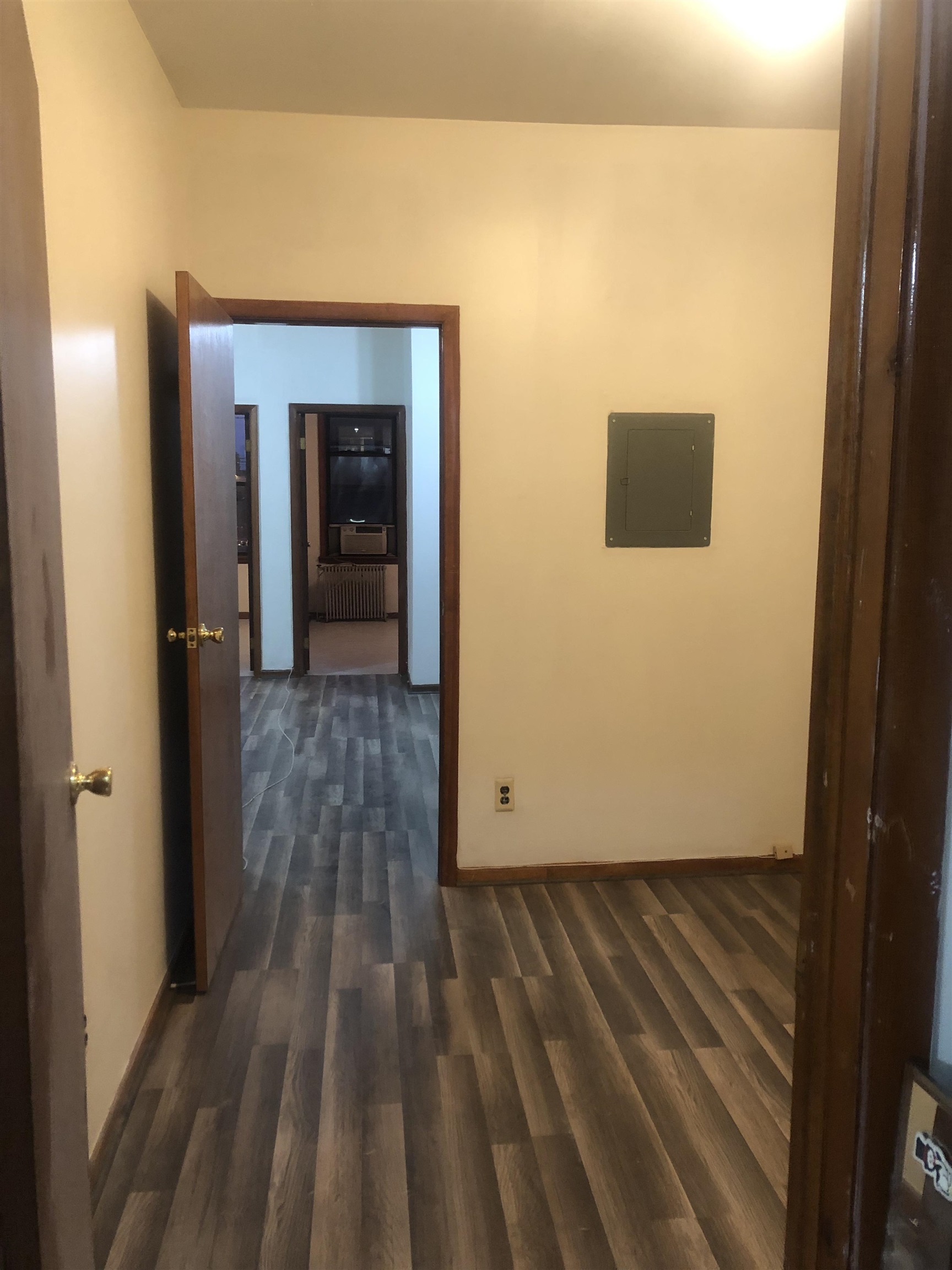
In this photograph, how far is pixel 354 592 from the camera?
9.09 m

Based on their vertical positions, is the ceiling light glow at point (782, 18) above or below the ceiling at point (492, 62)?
below

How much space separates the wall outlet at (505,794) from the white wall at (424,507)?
2.88 m

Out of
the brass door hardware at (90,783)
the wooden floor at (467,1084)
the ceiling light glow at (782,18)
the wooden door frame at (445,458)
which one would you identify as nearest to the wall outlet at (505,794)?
the wooden door frame at (445,458)

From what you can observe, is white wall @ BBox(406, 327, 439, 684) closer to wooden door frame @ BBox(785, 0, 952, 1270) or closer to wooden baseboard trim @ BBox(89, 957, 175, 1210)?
wooden baseboard trim @ BBox(89, 957, 175, 1210)

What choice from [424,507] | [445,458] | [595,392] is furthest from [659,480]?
[424,507]

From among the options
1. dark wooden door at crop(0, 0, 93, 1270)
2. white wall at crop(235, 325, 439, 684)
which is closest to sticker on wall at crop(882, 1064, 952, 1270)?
dark wooden door at crop(0, 0, 93, 1270)

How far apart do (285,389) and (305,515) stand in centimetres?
96

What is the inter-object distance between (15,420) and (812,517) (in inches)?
111

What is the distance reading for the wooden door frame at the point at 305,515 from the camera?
6.38 m

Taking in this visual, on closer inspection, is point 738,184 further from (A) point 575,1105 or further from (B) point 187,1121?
(B) point 187,1121

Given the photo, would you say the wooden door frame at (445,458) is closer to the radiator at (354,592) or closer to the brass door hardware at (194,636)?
the brass door hardware at (194,636)

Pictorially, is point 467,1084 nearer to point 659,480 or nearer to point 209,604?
point 209,604

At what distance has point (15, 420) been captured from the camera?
0.92 meters

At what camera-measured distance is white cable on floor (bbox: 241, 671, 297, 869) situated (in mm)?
3914
